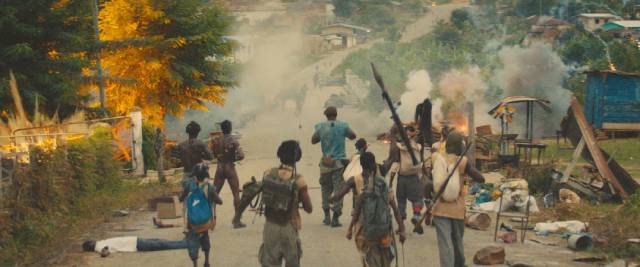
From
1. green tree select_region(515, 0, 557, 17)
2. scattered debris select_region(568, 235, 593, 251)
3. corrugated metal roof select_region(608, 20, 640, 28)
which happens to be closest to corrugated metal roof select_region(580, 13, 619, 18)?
green tree select_region(515, 0, 557, 17)

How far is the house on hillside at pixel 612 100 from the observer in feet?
101

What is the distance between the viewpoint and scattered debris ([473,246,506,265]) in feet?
40.3

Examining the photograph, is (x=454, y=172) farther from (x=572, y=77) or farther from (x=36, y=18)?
(x=572, y=77)

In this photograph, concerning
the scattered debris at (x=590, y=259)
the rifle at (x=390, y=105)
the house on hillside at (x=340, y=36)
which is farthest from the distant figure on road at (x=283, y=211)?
the house on hillside at (x=340, y=36)

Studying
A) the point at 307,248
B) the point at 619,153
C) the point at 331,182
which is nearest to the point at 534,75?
the point at 619,153

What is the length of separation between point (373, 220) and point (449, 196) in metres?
1.21

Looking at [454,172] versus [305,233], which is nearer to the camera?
[454,172]

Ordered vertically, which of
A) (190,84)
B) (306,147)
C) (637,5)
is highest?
(637,5)

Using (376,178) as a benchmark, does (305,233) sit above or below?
below

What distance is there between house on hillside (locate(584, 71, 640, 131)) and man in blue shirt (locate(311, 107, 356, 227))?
56.7 ft

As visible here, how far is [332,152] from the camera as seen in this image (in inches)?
602

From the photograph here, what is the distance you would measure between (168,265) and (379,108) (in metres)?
49.9

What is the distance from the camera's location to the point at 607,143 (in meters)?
34.7

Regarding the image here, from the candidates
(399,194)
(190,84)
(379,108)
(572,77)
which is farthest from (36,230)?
(379,108)
